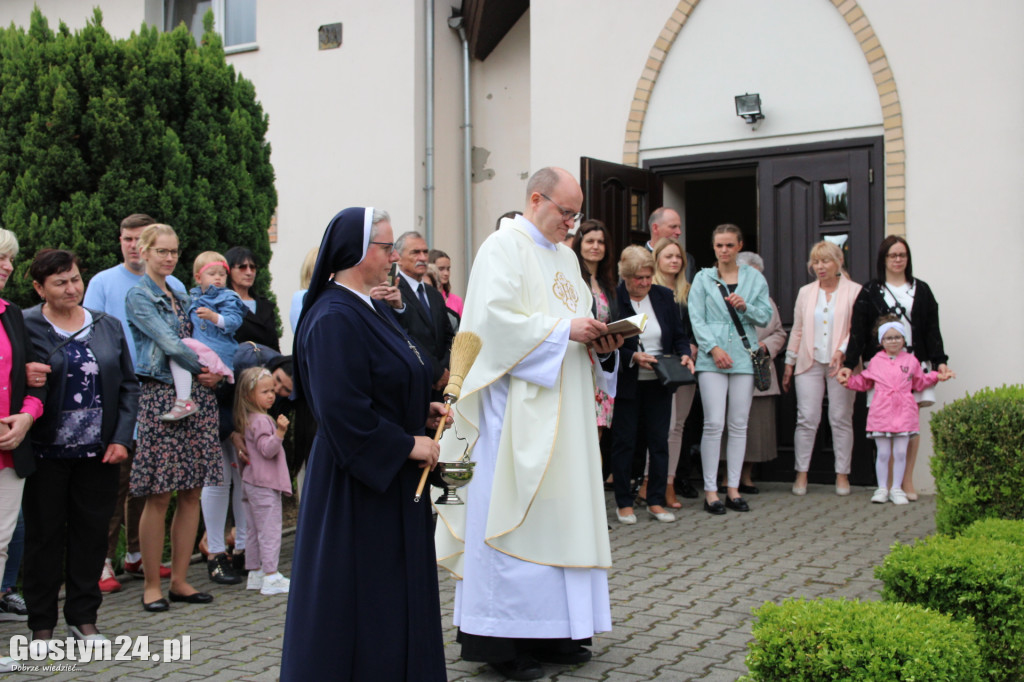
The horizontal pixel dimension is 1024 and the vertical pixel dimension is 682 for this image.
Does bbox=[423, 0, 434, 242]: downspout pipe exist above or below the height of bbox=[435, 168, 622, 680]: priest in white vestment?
above

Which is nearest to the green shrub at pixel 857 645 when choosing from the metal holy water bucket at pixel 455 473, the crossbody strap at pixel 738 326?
the metal holy water bucket at pixel 455 473

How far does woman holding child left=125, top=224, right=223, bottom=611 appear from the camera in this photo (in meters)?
5.75

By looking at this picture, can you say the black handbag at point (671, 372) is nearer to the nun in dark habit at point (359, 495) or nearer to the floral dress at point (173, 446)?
the floral dress at point (173, 446)

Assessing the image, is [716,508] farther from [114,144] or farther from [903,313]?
[114,144]

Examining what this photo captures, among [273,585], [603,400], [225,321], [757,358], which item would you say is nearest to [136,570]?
[273,585]

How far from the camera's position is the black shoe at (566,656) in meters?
4.61

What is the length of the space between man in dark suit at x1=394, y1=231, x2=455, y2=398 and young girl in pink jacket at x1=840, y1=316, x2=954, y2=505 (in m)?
3.59

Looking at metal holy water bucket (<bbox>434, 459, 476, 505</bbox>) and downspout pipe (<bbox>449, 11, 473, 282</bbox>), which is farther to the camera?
downspout pipe (<bbox>449, 11, 473, 282</bbox>)

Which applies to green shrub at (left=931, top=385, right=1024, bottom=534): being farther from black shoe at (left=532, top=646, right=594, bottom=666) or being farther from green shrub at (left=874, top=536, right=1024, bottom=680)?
black shoe at (left=532, top=646, right=594, bottom=666)

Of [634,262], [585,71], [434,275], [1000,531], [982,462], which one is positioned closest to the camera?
[1000,531]

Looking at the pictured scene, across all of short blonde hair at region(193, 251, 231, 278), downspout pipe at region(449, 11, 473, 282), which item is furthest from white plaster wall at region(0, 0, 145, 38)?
short blonde hair at region(193, 251, 231, 278)

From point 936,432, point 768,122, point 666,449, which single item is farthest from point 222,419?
point 768,122

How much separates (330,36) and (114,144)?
17.2 ft

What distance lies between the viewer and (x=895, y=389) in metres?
8.41
